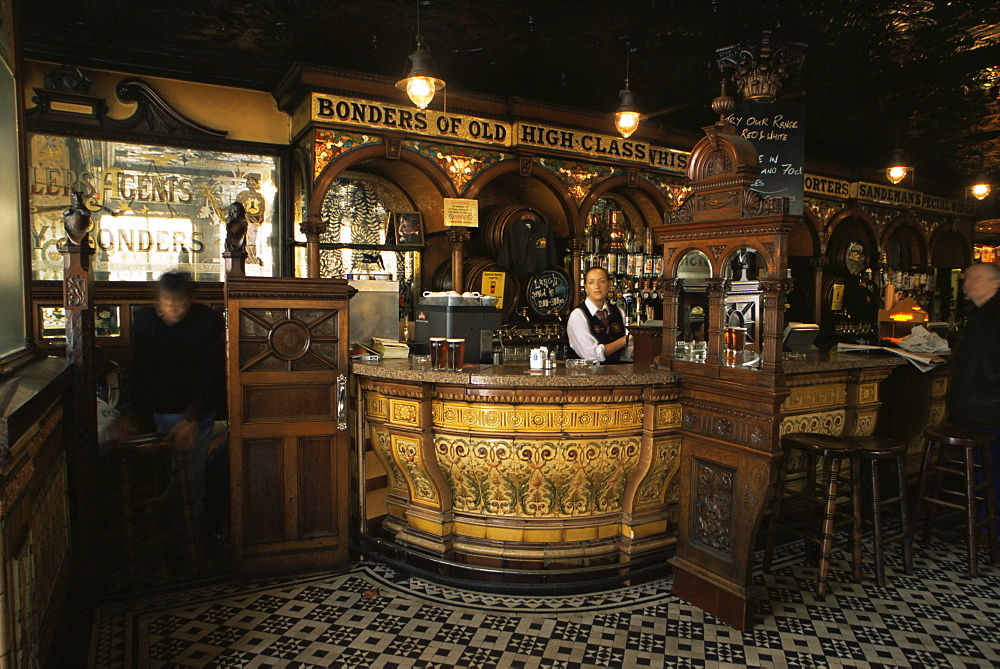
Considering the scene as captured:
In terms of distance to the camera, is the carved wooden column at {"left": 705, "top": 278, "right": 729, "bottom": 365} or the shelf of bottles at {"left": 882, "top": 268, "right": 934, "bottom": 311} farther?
the shelf of bottles at {"left": 882, "top": 268, "right": 934, "bottom": 311}

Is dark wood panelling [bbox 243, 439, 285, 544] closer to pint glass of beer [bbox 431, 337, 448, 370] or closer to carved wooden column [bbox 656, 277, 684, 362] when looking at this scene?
pint glass of beer [bbox 431, 337, 448, 370]

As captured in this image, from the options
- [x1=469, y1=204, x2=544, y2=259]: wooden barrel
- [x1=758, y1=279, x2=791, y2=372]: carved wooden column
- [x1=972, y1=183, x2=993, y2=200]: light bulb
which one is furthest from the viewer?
[x1=972, y1=183, x2=993, y2=200]: light bulb

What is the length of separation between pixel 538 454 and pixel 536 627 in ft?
3.03

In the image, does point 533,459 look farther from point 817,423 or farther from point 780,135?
point 780,135

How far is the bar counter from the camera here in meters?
3.57

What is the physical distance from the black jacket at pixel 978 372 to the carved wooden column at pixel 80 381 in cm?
553

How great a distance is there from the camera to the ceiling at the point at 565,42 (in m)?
4.78

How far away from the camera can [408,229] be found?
6.91 m

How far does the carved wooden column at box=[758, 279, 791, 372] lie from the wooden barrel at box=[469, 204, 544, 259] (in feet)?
13.5

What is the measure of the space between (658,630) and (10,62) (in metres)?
4.18

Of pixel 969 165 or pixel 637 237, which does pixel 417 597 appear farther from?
pixel 969 165

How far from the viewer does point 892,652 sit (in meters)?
2.95

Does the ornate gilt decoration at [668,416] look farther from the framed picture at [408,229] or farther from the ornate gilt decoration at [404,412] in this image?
the framed picture at [408,229]

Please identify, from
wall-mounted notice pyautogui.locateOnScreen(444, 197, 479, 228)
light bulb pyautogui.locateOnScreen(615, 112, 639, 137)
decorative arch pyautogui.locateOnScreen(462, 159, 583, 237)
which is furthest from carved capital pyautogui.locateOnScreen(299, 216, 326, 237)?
light bulb pyautogui.locateOnScreen(615, 112, 639, 137)
